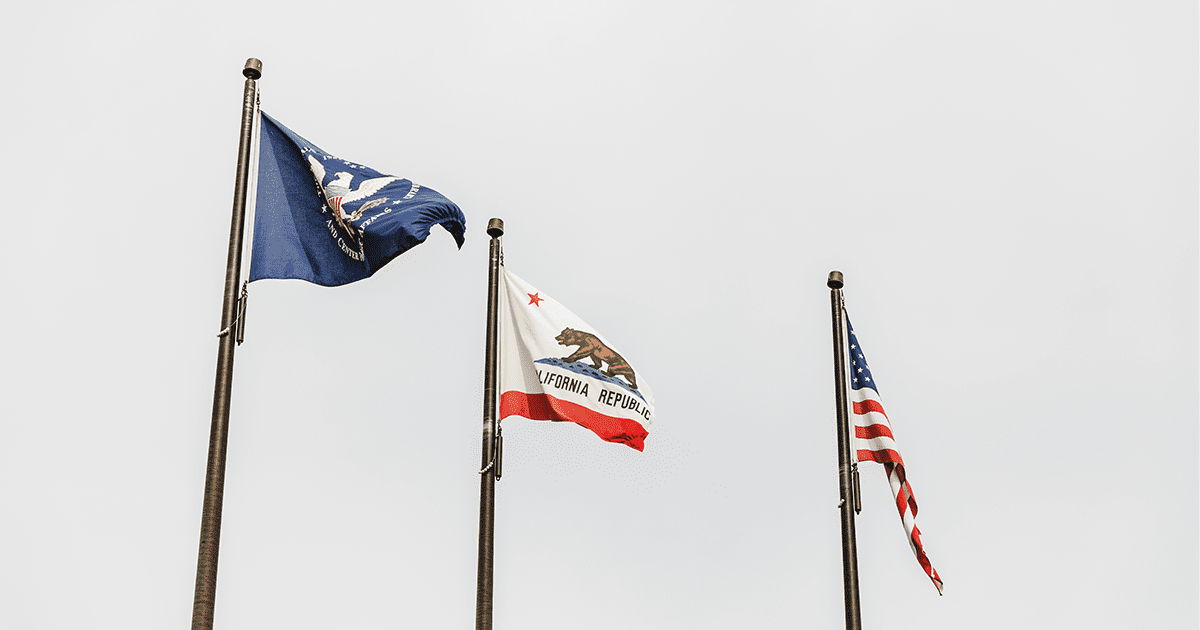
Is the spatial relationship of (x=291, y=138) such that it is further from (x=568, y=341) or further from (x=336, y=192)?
(x=568, y=341)

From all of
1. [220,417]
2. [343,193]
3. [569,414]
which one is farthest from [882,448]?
[220,417]

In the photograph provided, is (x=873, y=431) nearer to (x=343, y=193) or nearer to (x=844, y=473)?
(x=844, y=473)

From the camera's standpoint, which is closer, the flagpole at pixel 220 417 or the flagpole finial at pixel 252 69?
the flagpole at pixel 220 417

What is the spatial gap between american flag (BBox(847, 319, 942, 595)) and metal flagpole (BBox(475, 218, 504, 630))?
5.56m

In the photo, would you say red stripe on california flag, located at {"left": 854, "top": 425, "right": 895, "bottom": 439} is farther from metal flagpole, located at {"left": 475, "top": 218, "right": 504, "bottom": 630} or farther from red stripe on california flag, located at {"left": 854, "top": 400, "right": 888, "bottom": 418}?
metal flagpole, located at {"left": 475, "top": 218, "right": 504, "bottom": 630}

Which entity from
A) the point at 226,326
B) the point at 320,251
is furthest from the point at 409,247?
the point at 226,326

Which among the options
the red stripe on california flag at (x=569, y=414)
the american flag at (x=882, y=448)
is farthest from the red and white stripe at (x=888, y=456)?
the red stripe on california flag at (x=569, y=414)

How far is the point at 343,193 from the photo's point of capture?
17.4 meters

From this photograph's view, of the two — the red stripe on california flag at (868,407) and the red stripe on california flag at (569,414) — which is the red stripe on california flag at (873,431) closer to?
the red stripe on california flag at (868,407)

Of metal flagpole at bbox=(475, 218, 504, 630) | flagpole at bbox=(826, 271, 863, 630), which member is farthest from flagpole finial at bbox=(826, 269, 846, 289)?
metal flagpole at bbox=(475, 218, 504, 630)

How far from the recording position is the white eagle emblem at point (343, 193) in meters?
17.2

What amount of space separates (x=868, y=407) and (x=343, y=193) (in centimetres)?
820

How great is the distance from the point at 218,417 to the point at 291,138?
4.28 metres

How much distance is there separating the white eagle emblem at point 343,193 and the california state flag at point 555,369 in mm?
2335
